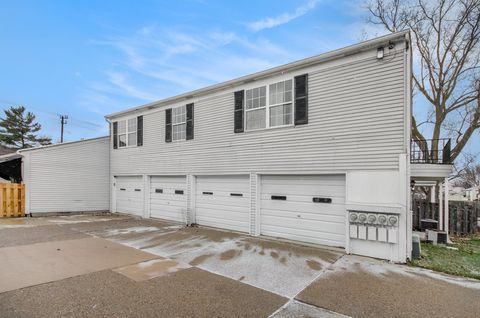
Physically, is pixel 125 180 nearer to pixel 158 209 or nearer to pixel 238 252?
pixel 158 209

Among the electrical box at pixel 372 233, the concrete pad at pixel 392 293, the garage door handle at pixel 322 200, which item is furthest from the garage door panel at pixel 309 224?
the concrete pad at pixel 392 293

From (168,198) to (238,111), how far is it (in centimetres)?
506

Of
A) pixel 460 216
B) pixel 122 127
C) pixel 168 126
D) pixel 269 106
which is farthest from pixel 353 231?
pixel 122 127

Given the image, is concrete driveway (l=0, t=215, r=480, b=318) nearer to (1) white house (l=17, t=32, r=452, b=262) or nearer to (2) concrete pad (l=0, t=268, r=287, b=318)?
(2) concrete pad (l=0, t=268, r=287, b=318)

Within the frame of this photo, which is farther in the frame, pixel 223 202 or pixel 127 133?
pixel 127 133

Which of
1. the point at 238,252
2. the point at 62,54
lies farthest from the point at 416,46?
the point at 62,54

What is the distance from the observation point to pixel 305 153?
25.5 ft

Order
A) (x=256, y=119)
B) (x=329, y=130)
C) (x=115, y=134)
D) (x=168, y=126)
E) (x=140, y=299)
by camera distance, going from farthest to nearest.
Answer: (x=115, y=134)
(x=168, y=126)
(x=256, y=119)
(x=329, y=130)
(x=140, y=299)

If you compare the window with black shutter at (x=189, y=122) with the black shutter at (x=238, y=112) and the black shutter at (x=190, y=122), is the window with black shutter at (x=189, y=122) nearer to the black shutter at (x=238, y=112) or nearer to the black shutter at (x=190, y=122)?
the black shutter at (x=190, y=122)

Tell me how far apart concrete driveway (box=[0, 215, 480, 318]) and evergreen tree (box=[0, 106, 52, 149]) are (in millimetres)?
32486

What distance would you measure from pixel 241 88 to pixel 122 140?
7827mm

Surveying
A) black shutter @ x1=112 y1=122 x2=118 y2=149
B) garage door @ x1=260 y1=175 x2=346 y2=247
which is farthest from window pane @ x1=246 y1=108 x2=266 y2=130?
black shutter @ x1=112 y1=122 x2=118 y2=149

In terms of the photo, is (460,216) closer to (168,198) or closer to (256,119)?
(256,119)

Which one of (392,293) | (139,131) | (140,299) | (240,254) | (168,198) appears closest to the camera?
(140,299)
